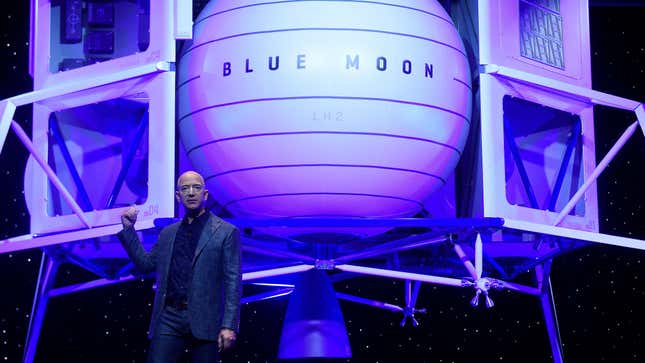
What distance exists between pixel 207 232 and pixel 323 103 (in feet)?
4.24

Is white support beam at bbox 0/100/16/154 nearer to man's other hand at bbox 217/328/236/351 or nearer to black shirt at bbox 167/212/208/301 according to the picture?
black shirt at bbox 167/212/208/301

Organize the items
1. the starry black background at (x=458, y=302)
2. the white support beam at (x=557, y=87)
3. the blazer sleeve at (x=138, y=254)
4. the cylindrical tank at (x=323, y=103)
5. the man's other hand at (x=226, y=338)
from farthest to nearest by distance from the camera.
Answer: the starry black background at (x=458, y=302) → the white support beam at (x=557, y=87) → the cylindrical tank at (x=323, y=103) → the blazer sleeve at (x=138, y=254) → the man's other hand at (x=226, y=338)

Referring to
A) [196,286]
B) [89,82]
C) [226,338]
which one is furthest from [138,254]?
[89,82]

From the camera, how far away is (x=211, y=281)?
175 inches

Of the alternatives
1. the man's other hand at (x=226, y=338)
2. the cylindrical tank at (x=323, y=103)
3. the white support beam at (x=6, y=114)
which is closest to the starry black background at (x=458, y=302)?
the white support beam at (x=6, y=114)

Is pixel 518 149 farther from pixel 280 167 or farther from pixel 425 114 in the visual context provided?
pixel 280 167

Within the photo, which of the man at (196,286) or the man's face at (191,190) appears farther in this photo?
the man's face at (191,190)

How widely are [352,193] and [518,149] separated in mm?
1387

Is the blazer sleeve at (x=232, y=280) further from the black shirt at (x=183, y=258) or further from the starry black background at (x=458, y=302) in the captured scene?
the starry black background at (x=458, y=302)

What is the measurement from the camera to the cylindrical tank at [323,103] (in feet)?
18.3

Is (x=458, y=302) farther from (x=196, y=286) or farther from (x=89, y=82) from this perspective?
(x=196, y=286)

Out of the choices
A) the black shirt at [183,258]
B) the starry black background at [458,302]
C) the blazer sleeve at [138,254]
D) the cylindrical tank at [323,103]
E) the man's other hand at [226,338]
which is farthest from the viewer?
the starry black background at [458,302]

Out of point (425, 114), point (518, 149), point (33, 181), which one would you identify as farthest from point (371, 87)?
point (33, 181)

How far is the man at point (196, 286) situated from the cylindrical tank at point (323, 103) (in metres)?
1.11
